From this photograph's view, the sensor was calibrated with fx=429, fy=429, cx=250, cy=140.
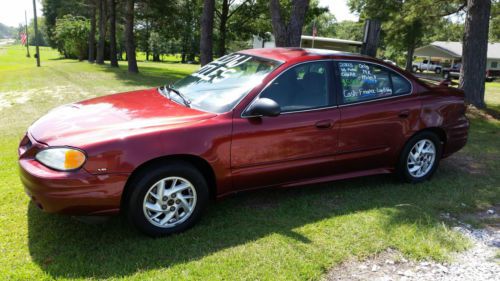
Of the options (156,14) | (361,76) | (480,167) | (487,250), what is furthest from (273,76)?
(156,14)

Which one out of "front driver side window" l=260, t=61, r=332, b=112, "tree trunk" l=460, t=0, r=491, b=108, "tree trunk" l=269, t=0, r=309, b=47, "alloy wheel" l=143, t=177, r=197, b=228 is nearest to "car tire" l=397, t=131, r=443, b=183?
"front driver side window" l=260, t=61, r=332, b=112

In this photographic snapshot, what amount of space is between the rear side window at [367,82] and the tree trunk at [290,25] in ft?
13.7

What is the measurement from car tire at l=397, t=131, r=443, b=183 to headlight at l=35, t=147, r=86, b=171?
3618 millimetres

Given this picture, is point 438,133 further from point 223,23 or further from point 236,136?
point 223,23

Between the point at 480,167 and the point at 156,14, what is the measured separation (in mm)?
21235

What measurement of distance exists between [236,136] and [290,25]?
18.7 ft

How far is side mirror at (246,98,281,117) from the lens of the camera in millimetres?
3898

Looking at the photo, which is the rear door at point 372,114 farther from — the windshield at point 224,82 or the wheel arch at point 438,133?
the windshield at point 224,82

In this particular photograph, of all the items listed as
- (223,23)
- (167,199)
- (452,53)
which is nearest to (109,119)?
(167,199)

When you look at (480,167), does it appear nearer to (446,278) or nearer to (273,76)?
(446,278)

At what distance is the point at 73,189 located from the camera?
327cm

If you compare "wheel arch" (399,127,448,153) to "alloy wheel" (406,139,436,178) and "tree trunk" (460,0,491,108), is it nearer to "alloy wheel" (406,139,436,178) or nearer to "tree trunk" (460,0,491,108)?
"alloy wheel" (406,139,436,178)

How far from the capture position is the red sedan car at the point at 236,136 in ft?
11.1

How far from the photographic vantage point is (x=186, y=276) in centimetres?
315
